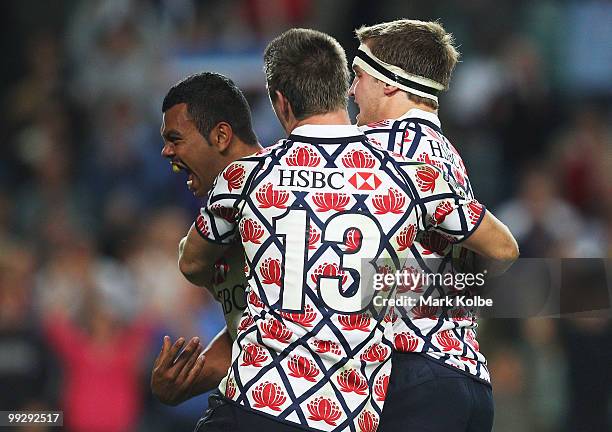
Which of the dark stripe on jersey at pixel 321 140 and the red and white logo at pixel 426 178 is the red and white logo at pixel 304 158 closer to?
the dark stripe on jersey at pixel 321 140

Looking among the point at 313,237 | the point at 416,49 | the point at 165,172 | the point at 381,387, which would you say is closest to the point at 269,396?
the point at 381,387

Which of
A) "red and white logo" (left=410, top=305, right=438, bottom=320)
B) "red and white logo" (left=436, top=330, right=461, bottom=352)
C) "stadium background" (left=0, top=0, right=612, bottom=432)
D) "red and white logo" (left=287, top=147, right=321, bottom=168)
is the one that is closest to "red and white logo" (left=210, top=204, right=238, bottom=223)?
"red and white logo" (left=287, top=147, right=321, bottom=168)

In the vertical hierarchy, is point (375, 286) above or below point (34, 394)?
above

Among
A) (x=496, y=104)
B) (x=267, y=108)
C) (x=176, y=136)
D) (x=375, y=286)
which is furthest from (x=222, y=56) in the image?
(x=375, y=286)

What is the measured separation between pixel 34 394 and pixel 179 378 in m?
3.26

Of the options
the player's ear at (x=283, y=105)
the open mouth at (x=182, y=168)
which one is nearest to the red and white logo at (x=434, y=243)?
the player's ear at (x=283, y=105)

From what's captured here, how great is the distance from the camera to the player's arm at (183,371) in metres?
3.70

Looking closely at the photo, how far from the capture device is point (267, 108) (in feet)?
29.4

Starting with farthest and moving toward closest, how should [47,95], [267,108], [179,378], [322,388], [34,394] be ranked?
[47,95], [267,108], [34,394], [179,378], [322,388]

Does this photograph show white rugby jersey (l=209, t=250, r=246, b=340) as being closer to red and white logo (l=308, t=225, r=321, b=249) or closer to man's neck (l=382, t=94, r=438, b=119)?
red and white logo (l=308, t=225, r=321, b=249)

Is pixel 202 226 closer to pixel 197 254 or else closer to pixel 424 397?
pixel 197 254

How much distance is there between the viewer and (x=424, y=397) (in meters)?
3.51

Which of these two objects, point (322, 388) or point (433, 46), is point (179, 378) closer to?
point (322, 388)

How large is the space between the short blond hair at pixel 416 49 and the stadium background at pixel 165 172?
2.87 m
